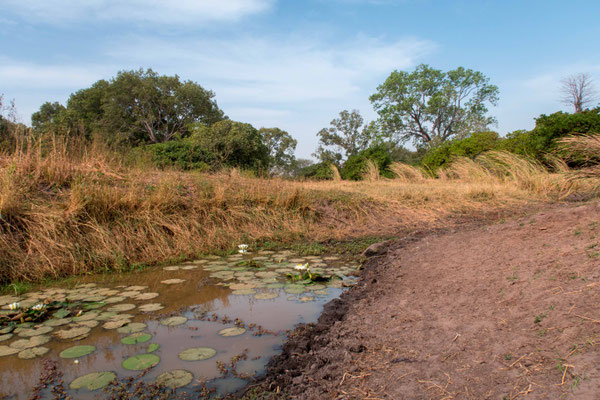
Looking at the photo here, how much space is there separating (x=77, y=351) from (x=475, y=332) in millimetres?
2304

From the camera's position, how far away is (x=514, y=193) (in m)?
8.57

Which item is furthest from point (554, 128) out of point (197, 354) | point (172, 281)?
point (197, 354)

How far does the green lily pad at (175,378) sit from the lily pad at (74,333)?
898 mm

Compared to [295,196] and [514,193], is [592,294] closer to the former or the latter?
[295,196]

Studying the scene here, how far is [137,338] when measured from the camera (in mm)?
2408

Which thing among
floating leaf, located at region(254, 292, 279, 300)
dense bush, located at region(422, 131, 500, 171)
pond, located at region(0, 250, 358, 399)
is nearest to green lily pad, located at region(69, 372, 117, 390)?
pond, located at region(0, 250, 358, 399)

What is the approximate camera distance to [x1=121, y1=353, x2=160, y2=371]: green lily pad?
2033mm

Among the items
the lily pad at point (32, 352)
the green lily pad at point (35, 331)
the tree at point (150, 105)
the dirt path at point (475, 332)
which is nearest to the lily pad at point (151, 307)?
the green lily pad at point (35, 331)

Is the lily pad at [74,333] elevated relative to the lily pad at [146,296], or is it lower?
elevated

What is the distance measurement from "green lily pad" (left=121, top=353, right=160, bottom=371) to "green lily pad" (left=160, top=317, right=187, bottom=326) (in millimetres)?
487

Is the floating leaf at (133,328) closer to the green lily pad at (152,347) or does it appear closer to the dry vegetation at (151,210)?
the green lily pad at (152,347)

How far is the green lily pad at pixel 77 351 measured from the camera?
218 cm

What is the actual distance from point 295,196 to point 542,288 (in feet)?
16.0

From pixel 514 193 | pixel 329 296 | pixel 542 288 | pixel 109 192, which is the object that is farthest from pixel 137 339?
pixel 514 193
